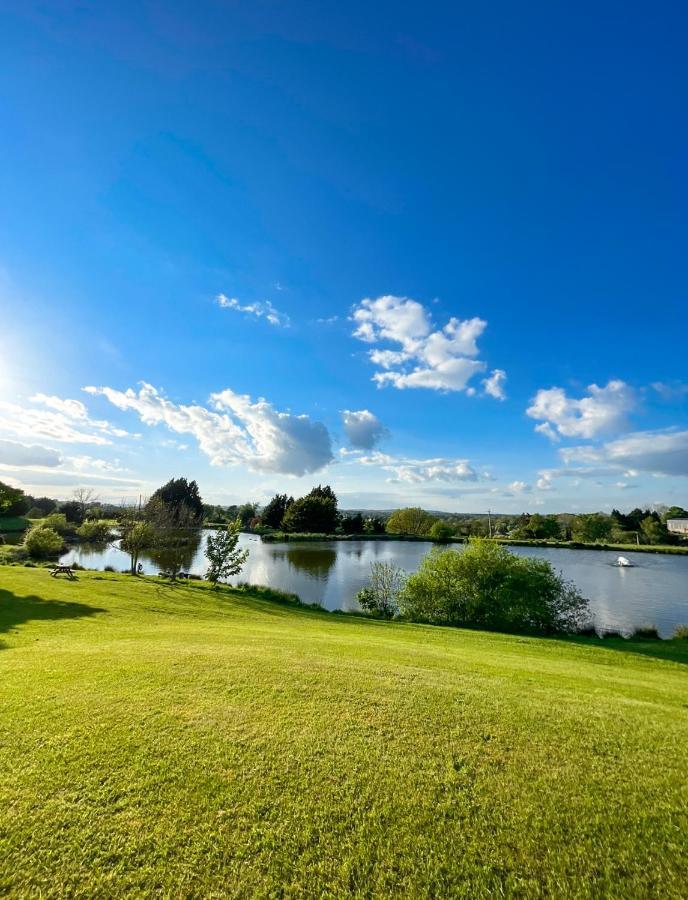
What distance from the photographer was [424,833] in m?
2.83

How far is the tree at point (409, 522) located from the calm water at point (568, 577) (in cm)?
4757

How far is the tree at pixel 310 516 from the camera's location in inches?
3460

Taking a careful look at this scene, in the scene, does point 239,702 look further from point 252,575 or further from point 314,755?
point 252,575

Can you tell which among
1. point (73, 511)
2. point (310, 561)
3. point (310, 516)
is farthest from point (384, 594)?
point (73, 511)

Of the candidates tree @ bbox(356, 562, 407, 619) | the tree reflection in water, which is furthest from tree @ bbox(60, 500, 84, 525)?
tree @ bbox(356, 562, 407, 619)

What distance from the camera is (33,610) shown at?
508 inches

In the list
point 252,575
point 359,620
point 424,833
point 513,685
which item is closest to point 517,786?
point 424,833

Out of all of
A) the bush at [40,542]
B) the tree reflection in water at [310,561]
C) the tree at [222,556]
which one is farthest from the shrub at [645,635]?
the bush at [40,542]

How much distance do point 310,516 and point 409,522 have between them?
30.9 m

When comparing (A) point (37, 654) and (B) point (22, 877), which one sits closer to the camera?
(B) point (22, 877)

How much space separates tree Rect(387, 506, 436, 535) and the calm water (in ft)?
156

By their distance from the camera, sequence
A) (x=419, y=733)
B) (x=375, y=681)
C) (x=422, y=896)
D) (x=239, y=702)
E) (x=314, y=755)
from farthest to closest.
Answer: (x=375, y=681), (x=239, y=702), (x=419, y=733), (x=314, y=755), (x=422, y=896)

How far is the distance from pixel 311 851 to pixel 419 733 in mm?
1757

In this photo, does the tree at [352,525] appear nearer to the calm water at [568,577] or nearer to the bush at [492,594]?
the calm water at [568,577]
